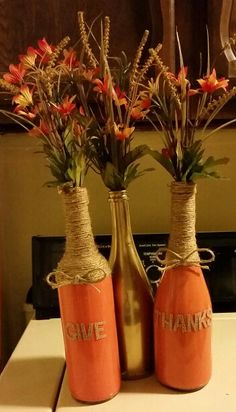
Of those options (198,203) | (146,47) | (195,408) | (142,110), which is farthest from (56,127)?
(198,203)

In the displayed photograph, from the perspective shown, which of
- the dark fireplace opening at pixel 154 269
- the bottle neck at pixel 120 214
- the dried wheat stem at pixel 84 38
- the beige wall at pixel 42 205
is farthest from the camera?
the beige wall at pixel 42 205

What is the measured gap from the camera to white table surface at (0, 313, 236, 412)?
0.69m

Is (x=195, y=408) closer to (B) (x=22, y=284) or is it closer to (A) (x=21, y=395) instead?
(A) (x=21, y=395)

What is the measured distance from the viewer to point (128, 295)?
730 millimetres

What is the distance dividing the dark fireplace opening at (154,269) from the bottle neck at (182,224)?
35 centimetres

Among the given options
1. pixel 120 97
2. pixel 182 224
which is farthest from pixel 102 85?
pixel 182 224

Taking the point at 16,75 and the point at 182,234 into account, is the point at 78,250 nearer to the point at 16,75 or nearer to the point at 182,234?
the point at 182,234

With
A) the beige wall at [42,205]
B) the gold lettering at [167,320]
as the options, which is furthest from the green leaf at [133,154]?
→ the beige wall at [42,205]

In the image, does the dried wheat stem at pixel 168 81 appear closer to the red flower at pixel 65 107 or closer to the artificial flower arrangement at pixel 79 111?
the artificial flower arrangement at pixel 79 111

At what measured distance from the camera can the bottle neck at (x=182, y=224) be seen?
680 mm

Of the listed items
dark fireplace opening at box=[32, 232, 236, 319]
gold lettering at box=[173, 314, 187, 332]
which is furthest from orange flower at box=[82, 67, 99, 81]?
dark fireplace opening at box=[32, 232, 236, 319]

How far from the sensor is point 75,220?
2.20 ft

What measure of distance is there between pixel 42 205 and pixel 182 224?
623 mm

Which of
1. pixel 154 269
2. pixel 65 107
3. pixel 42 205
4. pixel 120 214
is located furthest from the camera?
pixel 42 205
